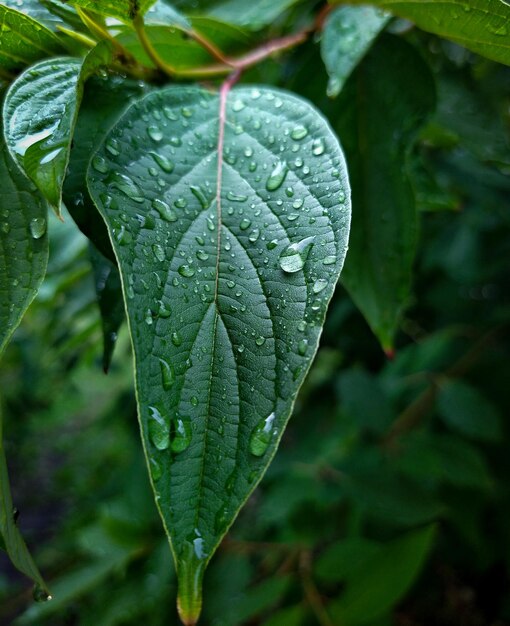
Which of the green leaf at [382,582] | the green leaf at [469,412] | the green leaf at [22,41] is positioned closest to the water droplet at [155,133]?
the green leaf at [22,41]

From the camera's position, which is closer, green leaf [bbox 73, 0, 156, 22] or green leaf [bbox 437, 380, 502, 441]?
green leaf [bbox 73, 0, 156, 22]

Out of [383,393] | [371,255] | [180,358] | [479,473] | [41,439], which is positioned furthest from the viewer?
[41,439]

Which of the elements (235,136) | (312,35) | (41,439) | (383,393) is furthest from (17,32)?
(41,439)

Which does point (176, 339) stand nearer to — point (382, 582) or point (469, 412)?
point (382, 582)

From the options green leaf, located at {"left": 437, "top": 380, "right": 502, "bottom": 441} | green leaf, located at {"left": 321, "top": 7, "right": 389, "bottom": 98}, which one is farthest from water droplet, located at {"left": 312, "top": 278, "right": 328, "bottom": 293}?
green leaf, located at {"left": 437, "top": 380, "right": 502, "bottom": 441}

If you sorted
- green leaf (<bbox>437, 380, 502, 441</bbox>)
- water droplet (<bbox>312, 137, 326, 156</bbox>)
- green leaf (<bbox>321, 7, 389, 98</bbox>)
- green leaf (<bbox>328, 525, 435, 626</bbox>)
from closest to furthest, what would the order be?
1. water droplet (<bbox>312, 137, 326, 156</bbox>)
2. green leaf (<bbox>321, 7, 389, 98</bbox>)
3. green leaf (<bbox>328, 525, 435, 626</bbox>)
4. green leaf (<bbox>437, 380, 502, 441</bbox>)

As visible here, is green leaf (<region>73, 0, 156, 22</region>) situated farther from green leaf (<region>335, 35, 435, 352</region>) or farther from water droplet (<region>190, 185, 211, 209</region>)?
green leaf (<region>335, 35, 435, 352</region>)

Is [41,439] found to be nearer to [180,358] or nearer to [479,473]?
[479,473]
